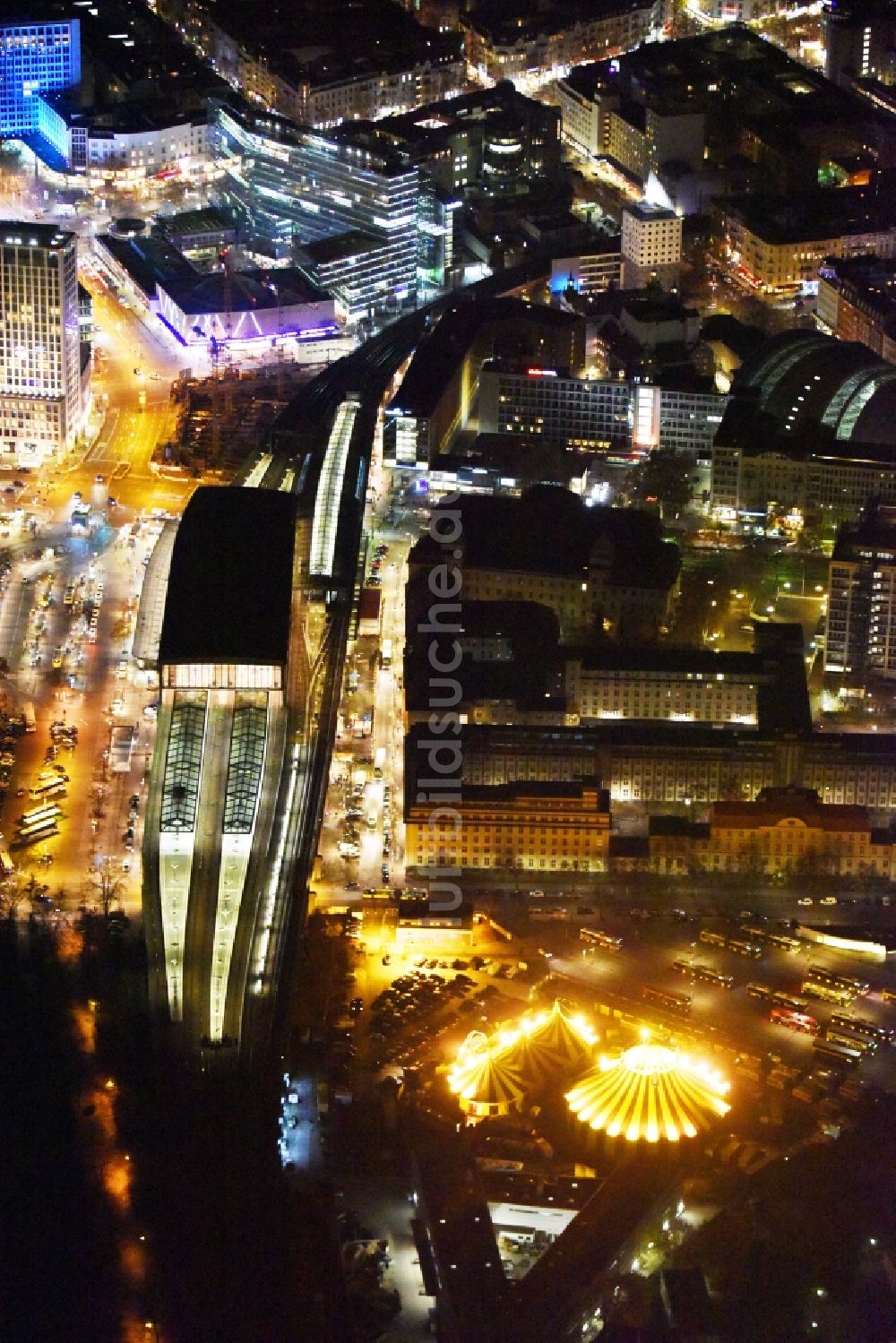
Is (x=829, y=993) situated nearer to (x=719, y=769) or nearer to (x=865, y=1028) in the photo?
(x=865, y=1028)

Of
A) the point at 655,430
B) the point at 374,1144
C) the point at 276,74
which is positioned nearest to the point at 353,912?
the point at 374,1144

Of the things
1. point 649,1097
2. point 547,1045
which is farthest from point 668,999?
point 649,1097

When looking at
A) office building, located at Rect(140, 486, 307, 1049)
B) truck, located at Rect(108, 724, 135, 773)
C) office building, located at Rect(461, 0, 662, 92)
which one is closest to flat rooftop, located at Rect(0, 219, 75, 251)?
office building, located at Rect(140, 486, 307, 1049)

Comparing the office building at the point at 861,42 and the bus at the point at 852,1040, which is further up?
the office building at the point at 861,42

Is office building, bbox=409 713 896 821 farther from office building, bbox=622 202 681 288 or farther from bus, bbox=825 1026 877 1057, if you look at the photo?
office building, bbox=622 202 681 288

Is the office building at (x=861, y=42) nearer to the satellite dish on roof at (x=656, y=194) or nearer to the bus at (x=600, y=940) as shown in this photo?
the satellite dish on roof at (x=656, y=194)

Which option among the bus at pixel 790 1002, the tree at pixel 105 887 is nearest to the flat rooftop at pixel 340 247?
the tree at pixel 105 887
